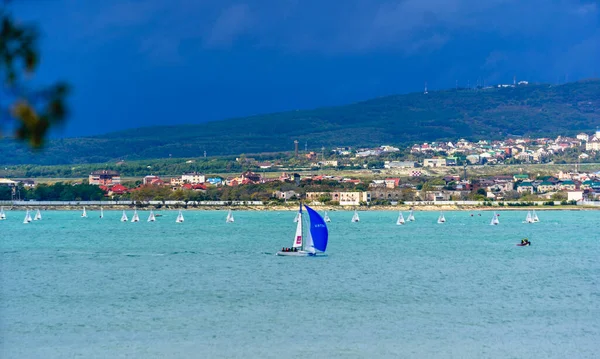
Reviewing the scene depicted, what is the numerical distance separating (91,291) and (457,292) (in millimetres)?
11259

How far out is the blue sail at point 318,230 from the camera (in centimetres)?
4212

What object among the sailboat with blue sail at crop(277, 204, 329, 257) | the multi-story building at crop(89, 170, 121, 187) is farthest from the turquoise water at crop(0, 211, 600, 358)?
the multi-story building at crop(89, 170, 121, 187)

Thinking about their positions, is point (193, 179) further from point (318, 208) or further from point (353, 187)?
point (318, 208)

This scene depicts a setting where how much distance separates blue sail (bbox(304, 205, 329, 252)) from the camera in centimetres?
4212

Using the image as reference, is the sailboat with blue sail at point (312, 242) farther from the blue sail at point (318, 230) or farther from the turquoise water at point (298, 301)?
the turquoise water at point (298, 301)

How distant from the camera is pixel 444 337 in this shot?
2186 cm

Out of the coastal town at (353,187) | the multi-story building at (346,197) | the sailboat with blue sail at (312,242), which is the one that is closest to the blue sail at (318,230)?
the sailboat with blue sail at (312,242)

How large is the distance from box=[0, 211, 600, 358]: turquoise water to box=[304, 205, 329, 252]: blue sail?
76 cm

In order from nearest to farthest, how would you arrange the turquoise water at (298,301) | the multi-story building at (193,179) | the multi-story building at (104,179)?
the turquoise water at (298,301)
the multi-story building at (193,179)
the multi-story building at (104,179)

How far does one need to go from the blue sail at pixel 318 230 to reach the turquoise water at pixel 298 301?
765mm

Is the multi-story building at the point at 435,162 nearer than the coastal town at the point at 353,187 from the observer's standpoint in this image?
No

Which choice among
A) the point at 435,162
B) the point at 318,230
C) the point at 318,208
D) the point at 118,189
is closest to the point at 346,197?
the point at 318,208

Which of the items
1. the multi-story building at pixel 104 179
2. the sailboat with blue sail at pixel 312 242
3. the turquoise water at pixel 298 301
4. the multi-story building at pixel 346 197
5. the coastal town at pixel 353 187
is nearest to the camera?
the turquoise water at pixel 298 301

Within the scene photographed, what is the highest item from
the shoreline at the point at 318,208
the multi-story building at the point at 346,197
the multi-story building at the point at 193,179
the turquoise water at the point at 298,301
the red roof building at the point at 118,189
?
the multi-story building at the point at 193,179
